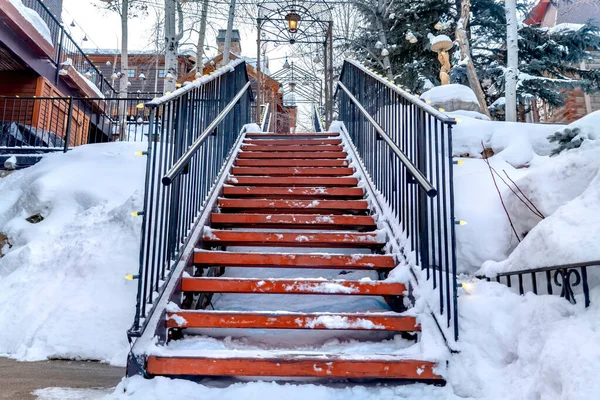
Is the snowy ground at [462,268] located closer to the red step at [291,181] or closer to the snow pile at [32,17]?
the red step at [291,181]

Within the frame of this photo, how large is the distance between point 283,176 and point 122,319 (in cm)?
234

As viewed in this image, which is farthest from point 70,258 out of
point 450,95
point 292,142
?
point 450,95

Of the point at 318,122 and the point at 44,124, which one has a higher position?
the point at 318,122

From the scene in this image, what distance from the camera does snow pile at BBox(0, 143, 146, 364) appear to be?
2.96m

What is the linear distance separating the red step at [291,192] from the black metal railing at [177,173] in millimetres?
286

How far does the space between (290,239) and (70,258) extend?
7.25ft

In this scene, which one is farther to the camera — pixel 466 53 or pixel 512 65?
pixel 466 53

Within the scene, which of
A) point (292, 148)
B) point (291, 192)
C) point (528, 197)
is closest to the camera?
point (528, 197)

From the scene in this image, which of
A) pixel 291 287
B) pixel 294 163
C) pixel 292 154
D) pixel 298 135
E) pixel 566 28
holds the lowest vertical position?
pixel 291 287

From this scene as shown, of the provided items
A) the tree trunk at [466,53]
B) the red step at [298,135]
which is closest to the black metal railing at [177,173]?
the red step at [298,135]

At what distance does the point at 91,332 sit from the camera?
9.82 ft

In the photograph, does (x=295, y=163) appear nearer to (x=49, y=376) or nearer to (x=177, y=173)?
(x=177, y=173)

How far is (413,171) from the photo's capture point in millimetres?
2596

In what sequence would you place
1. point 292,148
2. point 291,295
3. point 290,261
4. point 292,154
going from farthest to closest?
point 292,148
point 292,154
point 291,295
point 290,261
